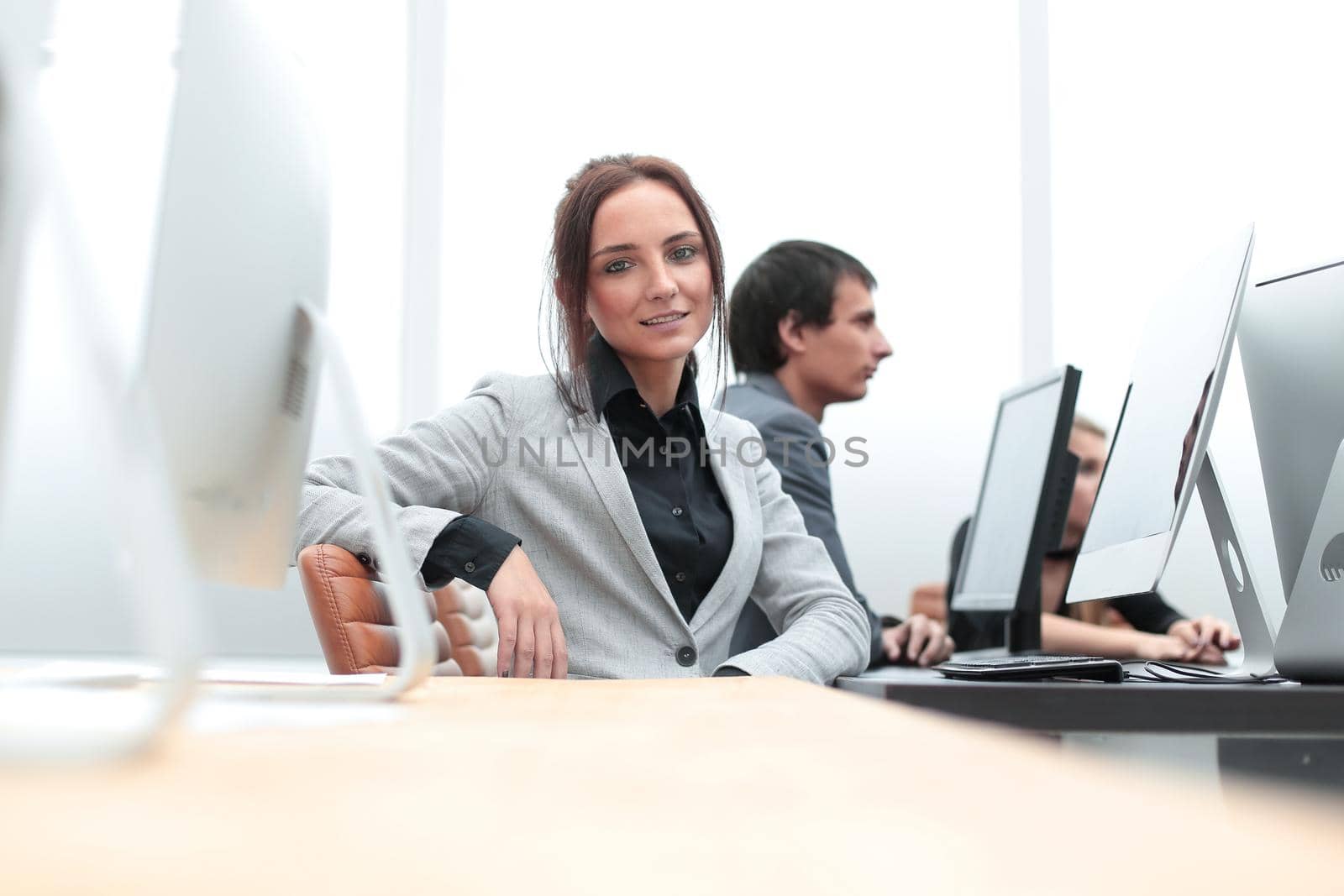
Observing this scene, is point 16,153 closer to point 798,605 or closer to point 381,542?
point 381,542

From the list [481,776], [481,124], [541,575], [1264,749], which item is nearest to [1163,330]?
[1264,749]

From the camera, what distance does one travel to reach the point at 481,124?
383cm

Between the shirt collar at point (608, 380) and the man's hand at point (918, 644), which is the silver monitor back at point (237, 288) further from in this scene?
the man's hand at point (918, 644)

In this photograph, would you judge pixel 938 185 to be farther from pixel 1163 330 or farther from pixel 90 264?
pixel 90 264

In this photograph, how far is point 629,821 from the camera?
0.27 meters

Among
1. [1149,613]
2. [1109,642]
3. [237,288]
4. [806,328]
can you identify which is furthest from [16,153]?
[1149,613]

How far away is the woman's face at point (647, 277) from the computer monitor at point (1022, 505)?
0.58 m

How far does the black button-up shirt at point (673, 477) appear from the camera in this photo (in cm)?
151

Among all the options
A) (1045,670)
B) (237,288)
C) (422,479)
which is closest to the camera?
(237,288)

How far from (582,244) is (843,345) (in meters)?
1.00

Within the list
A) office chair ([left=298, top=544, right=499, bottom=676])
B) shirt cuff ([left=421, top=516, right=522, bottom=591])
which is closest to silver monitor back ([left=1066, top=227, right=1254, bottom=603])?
shirt cuff ([left=421, top=516, right=522, bottom=591])

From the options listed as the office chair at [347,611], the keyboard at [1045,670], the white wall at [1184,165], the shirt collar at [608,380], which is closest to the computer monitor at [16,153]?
the office chair at [347,611]

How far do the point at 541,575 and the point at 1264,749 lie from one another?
2.71 feet

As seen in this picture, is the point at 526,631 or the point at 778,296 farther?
the point at 778,296
